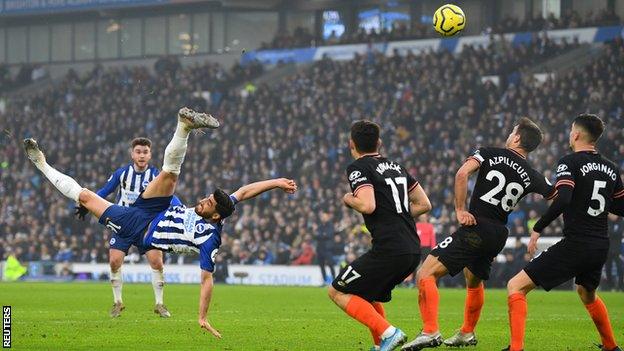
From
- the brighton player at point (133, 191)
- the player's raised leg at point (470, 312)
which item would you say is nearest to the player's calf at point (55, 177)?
the brighton player at point (133, 191)

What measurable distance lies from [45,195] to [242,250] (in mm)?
10688

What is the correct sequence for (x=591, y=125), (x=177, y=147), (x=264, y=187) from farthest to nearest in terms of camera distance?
1. (x=177, y=147)
2. (x=264, y=187)
3. (x=591, y=125)

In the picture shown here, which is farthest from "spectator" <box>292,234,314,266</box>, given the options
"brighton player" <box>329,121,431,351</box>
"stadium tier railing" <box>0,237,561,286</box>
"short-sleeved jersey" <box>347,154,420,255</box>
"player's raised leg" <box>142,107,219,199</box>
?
"short-sleeved jersey" <box>347,154,420,255</box>

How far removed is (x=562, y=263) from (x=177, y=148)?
4.57 meters

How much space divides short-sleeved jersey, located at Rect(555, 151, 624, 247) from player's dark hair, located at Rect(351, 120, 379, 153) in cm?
188

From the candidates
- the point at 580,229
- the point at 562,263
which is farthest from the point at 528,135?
the point at 562,263

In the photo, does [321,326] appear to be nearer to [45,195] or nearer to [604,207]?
[604,207]

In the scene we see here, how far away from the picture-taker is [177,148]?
13070mm

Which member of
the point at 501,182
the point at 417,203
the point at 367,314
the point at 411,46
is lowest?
the point at 367,314

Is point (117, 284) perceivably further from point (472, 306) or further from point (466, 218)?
point (466, 218)

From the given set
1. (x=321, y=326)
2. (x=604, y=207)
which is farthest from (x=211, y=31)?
(x=604, y=207)

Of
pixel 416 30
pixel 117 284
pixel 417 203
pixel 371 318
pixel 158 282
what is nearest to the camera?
pixel 371 318

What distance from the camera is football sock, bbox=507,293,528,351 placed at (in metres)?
10.6

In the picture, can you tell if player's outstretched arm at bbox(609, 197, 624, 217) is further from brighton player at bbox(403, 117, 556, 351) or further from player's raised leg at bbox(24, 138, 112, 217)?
player's raised leg at bbox(24, 138, 112, 217)
